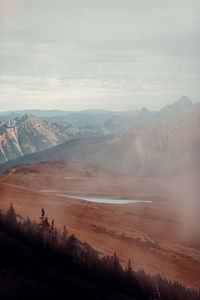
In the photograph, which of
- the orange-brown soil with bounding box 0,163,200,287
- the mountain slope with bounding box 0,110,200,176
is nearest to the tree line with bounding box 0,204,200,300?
the orange-brown soil with bounding box 0,163,200,287

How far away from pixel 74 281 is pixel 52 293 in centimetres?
93

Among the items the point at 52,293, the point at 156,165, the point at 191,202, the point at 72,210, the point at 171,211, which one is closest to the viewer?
the point at 52,293

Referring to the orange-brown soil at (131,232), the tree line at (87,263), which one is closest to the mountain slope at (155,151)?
the orange-brown soil at (131,232)

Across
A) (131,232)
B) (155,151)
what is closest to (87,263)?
(131,232)

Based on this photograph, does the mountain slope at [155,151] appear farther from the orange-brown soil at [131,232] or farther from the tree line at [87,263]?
the tree line at [87,263]

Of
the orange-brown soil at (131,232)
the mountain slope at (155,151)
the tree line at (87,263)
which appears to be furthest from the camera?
the mountain slope at (155,151)

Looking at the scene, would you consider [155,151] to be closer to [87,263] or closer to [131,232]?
[131,232]

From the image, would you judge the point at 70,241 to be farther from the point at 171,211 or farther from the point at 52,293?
the point at 171,211

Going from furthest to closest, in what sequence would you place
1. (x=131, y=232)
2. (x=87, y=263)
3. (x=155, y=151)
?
(x=155, y=151), (x=131, y=232), (x=87, y=263)

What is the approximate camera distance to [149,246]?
503 inches

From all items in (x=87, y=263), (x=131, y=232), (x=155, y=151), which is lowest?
(x=155, y=151)

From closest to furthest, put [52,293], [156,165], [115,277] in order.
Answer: [52,293]
[115,277]
[156,165]

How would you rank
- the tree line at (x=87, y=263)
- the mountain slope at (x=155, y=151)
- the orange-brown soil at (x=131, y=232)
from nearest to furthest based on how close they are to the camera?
the tree line at (x=87, y=263)
the orange-brown soil at (x=131, y=232)
the mountain slope at (x=155, y=151)

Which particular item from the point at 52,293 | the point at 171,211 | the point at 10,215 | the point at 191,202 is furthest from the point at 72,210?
the point at 191,202
